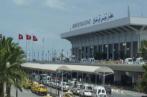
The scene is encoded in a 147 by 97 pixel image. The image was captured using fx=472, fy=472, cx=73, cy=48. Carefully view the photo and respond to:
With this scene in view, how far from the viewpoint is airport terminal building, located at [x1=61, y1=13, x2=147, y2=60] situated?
13625 cm

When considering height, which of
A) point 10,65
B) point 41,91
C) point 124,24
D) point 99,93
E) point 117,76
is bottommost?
point 41,91

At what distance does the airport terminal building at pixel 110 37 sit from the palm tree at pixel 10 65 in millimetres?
70614

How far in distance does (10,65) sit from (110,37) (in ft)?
345

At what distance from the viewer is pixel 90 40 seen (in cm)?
17325

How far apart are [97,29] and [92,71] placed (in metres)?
80.5

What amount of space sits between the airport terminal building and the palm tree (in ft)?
232

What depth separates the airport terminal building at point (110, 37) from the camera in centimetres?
13625

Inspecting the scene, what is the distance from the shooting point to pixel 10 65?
50.3 metres

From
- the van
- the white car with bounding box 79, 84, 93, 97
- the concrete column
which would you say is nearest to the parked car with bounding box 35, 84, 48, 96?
the white car with bounding box 79, 84, 93, 97

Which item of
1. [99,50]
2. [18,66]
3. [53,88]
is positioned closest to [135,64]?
[53,88]

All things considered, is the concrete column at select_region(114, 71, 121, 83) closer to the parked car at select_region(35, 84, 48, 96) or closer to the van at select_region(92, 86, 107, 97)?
the parked car at select_region(35, 84, 48, 96)

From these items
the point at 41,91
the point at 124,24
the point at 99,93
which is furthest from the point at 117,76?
the point at 99,93

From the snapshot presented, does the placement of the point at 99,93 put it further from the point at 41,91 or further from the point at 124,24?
the point at 124,24

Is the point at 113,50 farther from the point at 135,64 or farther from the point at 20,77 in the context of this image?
the point at 20,77
